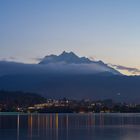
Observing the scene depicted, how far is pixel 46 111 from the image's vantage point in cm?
16488

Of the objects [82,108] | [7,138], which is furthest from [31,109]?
[7,138]

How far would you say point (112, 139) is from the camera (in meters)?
36.7

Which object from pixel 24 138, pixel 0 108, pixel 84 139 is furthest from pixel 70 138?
pixel 0 108

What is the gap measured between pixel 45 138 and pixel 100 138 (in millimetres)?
4451

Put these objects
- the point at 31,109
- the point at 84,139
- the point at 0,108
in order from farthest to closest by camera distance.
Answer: the point at 31,109 → the point at 0,108 → the point at 84,139

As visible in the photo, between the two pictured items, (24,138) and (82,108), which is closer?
(24,138)

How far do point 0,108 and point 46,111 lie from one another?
19.1 m

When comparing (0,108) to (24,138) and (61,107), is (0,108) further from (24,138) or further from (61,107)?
(24,138)

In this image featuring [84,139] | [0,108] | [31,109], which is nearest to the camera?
[84,139]

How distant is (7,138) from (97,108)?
434 feet

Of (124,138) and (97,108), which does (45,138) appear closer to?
(124,138)

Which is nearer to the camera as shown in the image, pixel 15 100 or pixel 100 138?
pixel 100 138

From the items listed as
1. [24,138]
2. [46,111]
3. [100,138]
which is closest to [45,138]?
[24,138]

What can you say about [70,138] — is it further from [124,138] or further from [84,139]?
[124,138]
